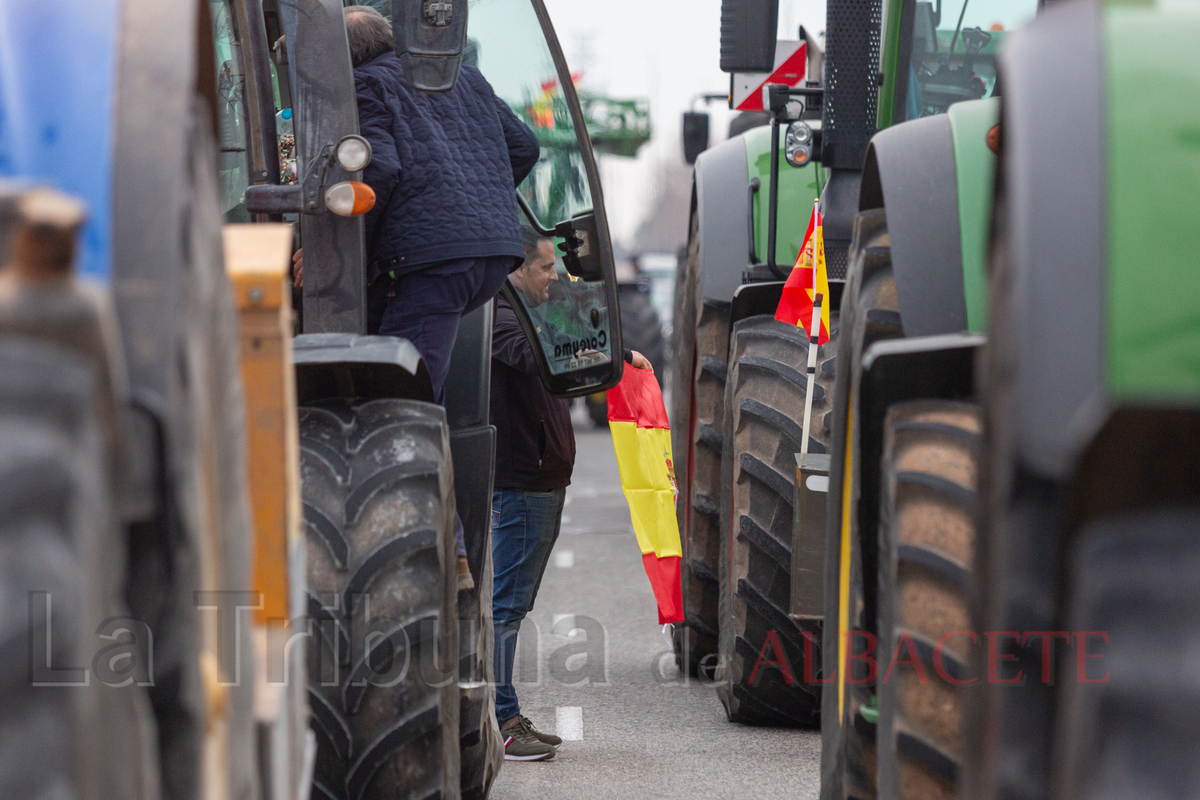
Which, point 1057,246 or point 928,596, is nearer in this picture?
point 1057,246

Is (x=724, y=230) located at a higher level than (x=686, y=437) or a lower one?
higher

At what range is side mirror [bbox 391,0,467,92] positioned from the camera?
2908mm

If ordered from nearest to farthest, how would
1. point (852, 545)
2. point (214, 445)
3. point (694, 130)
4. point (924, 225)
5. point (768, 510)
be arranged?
point (214, 445)
point (852, 545)
point (924, 225)
point (768, 510)
point (694, 130)

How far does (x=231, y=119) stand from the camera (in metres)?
3.38

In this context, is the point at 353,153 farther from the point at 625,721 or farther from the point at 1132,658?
the point at 625,721

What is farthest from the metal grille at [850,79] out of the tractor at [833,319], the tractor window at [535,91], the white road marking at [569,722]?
the white road marking at [569,722]

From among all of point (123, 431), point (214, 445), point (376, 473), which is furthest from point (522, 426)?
point (123, 431)

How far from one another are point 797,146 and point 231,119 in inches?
100.0

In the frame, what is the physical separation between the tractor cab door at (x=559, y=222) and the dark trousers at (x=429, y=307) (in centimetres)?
78

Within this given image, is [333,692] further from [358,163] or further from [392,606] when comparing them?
[358,163]

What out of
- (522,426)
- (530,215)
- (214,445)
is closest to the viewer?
(214,445)

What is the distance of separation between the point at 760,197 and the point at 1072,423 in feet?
14.5

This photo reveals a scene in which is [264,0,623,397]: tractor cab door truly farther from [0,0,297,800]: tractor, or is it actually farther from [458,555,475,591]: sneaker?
[0,0,297,800]: tractor

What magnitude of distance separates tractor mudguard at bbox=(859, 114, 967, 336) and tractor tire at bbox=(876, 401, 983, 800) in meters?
0.39
